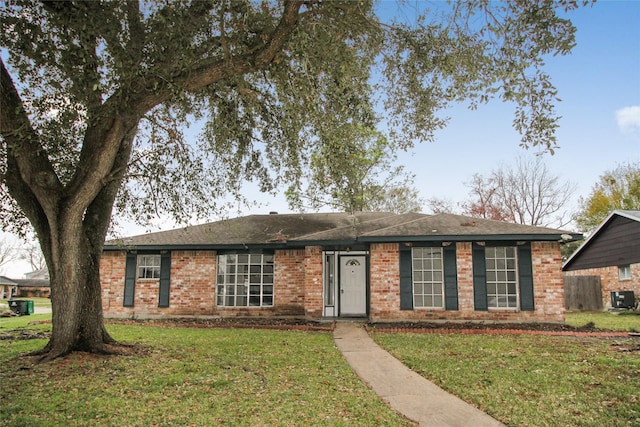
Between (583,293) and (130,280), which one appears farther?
(583,293)

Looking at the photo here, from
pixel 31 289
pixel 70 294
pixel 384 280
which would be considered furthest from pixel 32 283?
pixel 70 294

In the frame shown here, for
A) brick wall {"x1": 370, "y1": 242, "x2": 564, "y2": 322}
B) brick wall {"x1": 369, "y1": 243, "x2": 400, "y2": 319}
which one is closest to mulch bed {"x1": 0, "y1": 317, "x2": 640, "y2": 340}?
brick wall {"x1": 370, "y1": 242, "x2": 564, "y2": 322}

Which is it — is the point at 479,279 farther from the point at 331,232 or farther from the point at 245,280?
the point at 245,280

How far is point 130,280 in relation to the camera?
52.1 ft

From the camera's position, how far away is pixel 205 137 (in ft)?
34.5

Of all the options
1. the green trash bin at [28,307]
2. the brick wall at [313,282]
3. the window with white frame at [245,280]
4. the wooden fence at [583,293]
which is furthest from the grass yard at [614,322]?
the green trash bin at [28,307]

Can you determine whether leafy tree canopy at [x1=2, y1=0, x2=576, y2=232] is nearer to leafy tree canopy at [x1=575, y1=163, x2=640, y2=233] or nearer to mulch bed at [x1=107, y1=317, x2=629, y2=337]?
mulch bed at [x1=107, y1=317, x2=629, y2=337]

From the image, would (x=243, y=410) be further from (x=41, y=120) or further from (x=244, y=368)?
(x=41, y=120)

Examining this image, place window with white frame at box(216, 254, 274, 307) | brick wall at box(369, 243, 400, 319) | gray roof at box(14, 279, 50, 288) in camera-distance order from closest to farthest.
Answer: brick wall at box(369, 243, 400, 319) → window with white frame at box(216, 254, 274, 307) → gray roof at box(14, 279, 50, 288)

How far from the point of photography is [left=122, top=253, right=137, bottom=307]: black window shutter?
15.8 m

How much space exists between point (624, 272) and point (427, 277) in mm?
12817

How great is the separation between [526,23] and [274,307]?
448 inches

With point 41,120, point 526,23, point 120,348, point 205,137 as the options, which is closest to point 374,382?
point 120,348

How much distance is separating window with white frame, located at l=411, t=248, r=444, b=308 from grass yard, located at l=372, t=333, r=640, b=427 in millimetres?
3001
